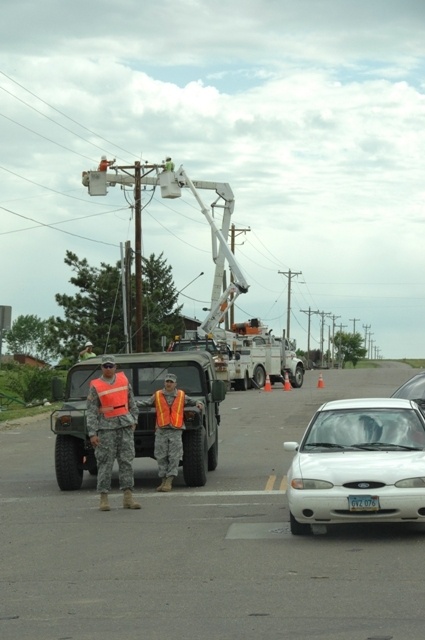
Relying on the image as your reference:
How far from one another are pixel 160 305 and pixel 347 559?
75.9 metres

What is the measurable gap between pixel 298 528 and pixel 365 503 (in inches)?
37.2

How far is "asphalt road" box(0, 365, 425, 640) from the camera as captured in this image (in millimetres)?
7883

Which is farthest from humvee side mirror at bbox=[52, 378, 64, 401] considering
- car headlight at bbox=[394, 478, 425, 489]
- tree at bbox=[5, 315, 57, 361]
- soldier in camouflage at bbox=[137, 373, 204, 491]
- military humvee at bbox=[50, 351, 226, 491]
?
tree at bbox=[5, 315, 57, 361]


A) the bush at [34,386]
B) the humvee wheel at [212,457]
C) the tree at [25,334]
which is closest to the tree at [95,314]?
the bush at [34,386]

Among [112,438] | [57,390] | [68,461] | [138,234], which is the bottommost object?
[68,461]

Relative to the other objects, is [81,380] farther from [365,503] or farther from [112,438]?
[365,503]

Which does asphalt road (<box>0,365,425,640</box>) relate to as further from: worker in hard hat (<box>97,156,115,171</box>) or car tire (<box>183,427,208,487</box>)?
worker in hard hat (<box>97,156,115,171</box>)

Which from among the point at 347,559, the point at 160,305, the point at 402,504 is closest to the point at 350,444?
the point at 402,504

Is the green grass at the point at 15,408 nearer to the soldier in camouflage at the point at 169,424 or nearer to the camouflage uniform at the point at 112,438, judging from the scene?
A: the soldier in camouflage at the point at 169,424

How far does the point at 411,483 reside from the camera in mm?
11367

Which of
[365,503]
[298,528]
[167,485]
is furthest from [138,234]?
[365,503]

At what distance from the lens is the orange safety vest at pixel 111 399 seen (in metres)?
14.5

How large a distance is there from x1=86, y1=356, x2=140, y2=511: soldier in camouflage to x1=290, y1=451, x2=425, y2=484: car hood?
10.2 feet

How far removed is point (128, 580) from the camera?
9.66 m
